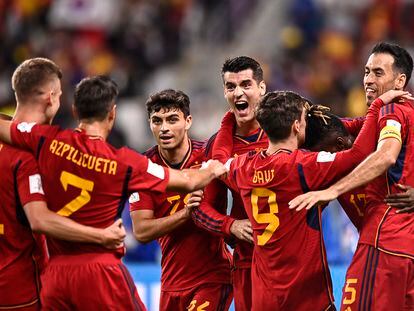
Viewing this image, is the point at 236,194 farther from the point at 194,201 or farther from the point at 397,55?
the point at 397,55

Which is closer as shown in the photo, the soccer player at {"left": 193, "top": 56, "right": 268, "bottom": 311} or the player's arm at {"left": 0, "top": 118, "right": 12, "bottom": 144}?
the player's arm at {"left": 0, "top": 118, "right": 12, "bottom": 144}

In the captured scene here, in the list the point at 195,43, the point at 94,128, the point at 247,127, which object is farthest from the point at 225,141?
the point at 195,43

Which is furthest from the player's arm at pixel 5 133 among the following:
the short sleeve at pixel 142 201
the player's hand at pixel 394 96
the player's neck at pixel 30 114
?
the player's hand at pixel 394 96

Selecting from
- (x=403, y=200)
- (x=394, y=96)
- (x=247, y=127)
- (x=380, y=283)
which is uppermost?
(x=394, y=96)

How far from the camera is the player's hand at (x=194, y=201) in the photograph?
7.46 metres

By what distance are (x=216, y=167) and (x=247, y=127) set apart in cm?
88

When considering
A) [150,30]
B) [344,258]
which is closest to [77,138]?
[344,258]

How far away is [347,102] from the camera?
15.0 meters

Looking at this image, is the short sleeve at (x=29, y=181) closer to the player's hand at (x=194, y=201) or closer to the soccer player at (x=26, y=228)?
the soccer player at (x=26, y=228)

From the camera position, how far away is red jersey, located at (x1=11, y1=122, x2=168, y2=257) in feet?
21.7

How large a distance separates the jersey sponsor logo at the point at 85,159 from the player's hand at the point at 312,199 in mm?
1234

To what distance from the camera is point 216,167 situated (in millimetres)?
7188

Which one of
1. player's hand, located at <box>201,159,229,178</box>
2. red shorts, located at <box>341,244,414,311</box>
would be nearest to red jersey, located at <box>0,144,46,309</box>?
player's hand, located at <box>201,159,229,178</box>

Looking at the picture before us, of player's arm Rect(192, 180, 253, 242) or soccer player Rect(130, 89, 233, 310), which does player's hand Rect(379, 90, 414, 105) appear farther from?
soccer player Rect(130, 89, 233, 310)
